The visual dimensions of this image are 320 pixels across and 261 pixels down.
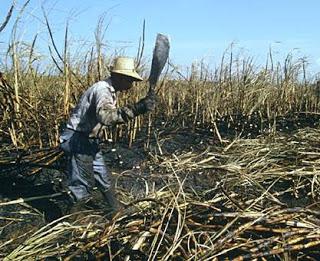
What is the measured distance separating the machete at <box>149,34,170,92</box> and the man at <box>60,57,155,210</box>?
147 millimetres

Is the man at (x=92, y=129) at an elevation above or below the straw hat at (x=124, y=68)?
below

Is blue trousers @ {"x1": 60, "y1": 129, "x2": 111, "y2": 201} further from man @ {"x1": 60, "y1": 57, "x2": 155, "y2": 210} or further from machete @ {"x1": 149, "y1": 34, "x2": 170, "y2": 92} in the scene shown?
machete @ {"x1": 149, "y1": 34, "x2": 170, "y2": 92}

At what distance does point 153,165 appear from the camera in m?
5.12

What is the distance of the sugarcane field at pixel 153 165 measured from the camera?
2285mm

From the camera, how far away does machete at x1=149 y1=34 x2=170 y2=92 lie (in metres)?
3.64

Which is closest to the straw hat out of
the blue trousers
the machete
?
the machete

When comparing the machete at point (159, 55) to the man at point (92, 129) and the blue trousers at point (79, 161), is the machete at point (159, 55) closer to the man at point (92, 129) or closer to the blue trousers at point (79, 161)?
the man at point (92, 129)

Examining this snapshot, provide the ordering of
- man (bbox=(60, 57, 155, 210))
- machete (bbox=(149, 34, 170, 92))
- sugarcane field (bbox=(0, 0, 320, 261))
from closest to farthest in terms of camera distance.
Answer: sugarcane field (bbox=(0, 0, 320, 261)) < man (bbox=(60, 57, 155, 210)) < machete (bbox=(149, 34, 170, 92))

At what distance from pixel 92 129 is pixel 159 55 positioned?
29.5 inches

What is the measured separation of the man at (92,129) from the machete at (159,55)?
0.48 ft

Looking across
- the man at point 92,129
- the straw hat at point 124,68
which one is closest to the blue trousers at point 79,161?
the man at point 92,129

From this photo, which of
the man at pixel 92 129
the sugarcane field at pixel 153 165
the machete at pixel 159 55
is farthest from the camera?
the machete at pixel 159 55

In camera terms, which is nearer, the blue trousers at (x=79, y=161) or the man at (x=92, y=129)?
the man at (x=92, y=129)

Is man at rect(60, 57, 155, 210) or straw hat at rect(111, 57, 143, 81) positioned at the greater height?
straw hat at rect(111, 57, 143, 81)
